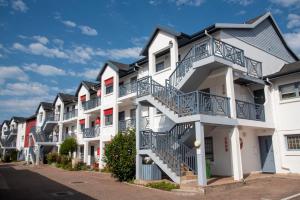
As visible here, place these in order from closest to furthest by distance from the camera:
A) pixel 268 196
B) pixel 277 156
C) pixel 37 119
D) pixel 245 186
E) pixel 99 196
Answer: pixel 268 196 < pixel 99 196 < pixel 245 186 < pixel 277 156 < pixel 37 119

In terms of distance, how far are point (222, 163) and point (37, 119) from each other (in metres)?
38.6

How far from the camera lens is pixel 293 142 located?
1673 centimetres

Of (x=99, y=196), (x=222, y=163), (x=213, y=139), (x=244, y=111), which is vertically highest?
(x=244, y=111)

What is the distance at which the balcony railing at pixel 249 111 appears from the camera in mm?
15570

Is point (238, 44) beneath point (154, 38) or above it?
beneath

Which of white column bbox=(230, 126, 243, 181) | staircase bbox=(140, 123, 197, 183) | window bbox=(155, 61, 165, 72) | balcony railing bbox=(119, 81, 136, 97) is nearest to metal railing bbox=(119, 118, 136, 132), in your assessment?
balcony railing bbox=(119, 81, 136, 97)

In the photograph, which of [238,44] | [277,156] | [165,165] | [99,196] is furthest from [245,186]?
[238,44]

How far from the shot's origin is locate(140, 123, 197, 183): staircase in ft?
45.0

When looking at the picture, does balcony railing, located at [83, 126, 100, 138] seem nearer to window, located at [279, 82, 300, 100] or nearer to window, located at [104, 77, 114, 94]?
window, located at [104, 77, 114, 94]

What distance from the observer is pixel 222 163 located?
16562 millimetres

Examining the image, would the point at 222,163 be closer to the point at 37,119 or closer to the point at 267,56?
the point at 267,56

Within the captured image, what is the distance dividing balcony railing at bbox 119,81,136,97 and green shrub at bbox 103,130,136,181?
23.1ft

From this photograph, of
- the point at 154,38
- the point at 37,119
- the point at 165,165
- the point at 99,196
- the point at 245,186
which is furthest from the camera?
the point at 37,119

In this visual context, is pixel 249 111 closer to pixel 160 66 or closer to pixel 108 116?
pixel 160 66
